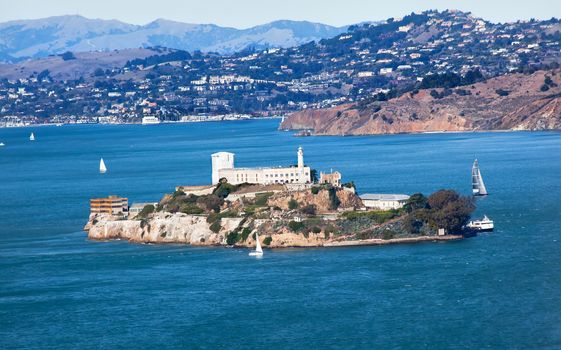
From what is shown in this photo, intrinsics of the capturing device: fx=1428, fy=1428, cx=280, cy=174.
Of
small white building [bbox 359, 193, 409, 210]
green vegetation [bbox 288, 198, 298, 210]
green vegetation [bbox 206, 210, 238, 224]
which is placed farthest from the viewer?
small white building [bbox 359, 193, 409, 210]

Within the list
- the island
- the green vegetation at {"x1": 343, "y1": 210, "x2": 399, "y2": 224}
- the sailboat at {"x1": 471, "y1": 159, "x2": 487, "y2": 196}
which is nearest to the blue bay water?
the sailboat at {"x1": 471, "y1": 159, "x2": 487, "y2": 196}

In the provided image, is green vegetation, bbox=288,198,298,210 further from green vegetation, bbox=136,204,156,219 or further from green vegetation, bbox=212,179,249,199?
green vegetation, bbox=136,204,156,219

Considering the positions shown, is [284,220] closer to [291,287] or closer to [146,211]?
[146,211]

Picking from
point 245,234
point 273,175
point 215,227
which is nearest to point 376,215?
point 245,234

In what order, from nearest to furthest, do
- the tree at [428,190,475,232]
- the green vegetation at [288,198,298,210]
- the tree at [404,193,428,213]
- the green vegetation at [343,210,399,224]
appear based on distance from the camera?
the tree at [428,190,475,232] < the green vegetation at [343,210,399,224] < the tree at [404,193,428,213] < the green vegetation at [288,198,298,210]

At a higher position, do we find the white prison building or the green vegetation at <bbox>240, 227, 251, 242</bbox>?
the white prison building

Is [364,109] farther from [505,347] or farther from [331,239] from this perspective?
[505,347]

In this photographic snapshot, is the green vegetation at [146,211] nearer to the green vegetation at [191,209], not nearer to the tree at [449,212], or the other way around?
the green vegetation at [191,209]

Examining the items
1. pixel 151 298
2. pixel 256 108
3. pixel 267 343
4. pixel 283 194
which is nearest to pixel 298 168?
pixel 283 194
